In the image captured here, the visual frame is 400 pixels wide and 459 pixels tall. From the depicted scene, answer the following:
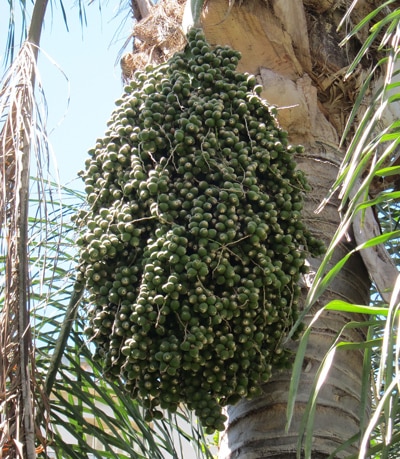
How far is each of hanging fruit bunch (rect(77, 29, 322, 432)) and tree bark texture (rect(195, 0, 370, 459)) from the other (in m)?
0.20

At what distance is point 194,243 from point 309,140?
3.24 ft

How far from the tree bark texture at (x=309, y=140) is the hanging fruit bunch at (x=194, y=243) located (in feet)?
0.64

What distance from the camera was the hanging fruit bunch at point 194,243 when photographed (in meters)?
2.63

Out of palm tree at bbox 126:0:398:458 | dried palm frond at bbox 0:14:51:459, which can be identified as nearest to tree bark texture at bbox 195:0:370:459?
palm tree at bbox 126:0:398:458

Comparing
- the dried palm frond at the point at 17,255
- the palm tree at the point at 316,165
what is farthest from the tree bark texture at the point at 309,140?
the dried palm frond at the point at 17,255

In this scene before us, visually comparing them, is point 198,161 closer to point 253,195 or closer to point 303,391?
point 253,195

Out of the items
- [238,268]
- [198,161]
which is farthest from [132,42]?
[238,268]

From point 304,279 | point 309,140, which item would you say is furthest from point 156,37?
point 304,279

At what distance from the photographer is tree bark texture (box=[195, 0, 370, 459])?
9.44ft

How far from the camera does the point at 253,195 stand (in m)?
2.77

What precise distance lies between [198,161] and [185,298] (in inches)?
18.6

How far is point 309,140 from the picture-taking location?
3482 millimetres

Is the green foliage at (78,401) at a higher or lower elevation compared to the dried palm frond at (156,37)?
lower

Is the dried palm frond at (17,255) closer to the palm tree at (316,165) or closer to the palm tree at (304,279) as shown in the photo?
the palm tree at (304,279)
